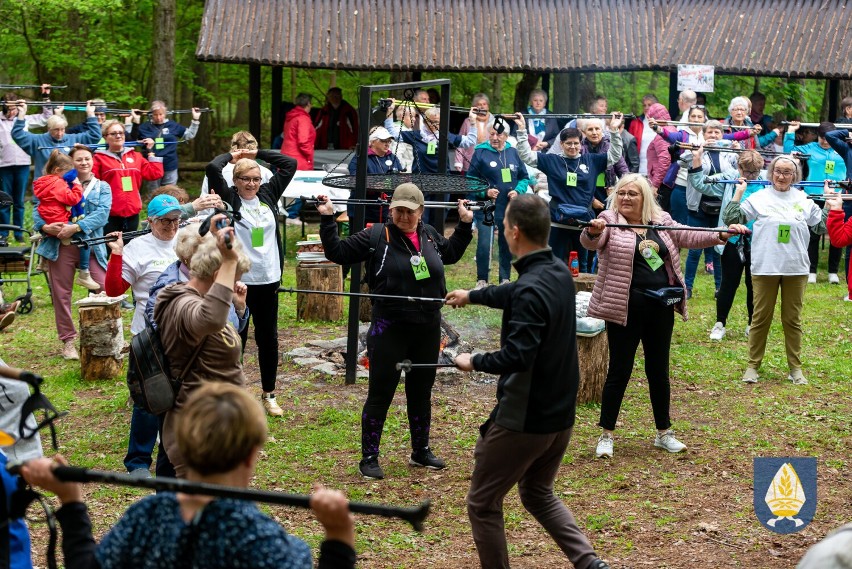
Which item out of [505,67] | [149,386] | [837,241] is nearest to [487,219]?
Result: [837,241]

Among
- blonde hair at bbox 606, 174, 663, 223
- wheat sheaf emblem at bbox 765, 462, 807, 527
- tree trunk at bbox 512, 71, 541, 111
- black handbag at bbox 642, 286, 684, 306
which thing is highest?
tree trunk at bbox 512, 71, 541, 111

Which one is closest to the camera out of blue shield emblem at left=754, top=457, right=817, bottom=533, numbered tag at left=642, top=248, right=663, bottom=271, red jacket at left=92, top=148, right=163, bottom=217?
blue shield emblem at left=754, top=457, right=817, bottom=533

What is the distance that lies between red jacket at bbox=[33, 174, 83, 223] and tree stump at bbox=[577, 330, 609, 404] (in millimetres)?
4728

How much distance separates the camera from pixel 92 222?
9547 mm

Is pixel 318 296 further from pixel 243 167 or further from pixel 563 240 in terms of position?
pixel 243 167

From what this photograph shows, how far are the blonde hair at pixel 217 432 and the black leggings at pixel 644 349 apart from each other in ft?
14.4

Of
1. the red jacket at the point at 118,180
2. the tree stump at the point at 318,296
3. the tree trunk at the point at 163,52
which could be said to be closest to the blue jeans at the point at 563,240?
the tree stump at the point at 318,296

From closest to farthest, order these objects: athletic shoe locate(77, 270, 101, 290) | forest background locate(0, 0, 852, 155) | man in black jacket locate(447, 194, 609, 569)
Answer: man in black jacket locate(447, 194, 609, 569) → athletic shoe locate(77, 270, 101, 290) → forest background locate(0, 0, 852, 155)

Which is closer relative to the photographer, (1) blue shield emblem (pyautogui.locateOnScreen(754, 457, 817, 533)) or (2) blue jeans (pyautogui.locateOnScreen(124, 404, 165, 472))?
(1) blue shield emblem (pyautogui.locateOnScreen(754, 457, 817, 533))

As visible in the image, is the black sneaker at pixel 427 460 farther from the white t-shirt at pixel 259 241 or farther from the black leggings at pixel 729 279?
the black leggings at pixel 729 279

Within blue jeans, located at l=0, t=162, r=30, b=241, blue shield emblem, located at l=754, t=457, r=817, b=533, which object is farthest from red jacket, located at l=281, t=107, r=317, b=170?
blue shield emblem, located at l=754, t=457, r=817, b=533

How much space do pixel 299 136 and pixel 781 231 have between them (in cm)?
813

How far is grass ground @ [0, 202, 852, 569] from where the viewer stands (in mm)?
5695

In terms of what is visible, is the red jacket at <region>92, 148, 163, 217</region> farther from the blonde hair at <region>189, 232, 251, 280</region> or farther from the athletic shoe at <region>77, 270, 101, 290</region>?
the blonde hair at <region>189, 232, 251, 280</region>
